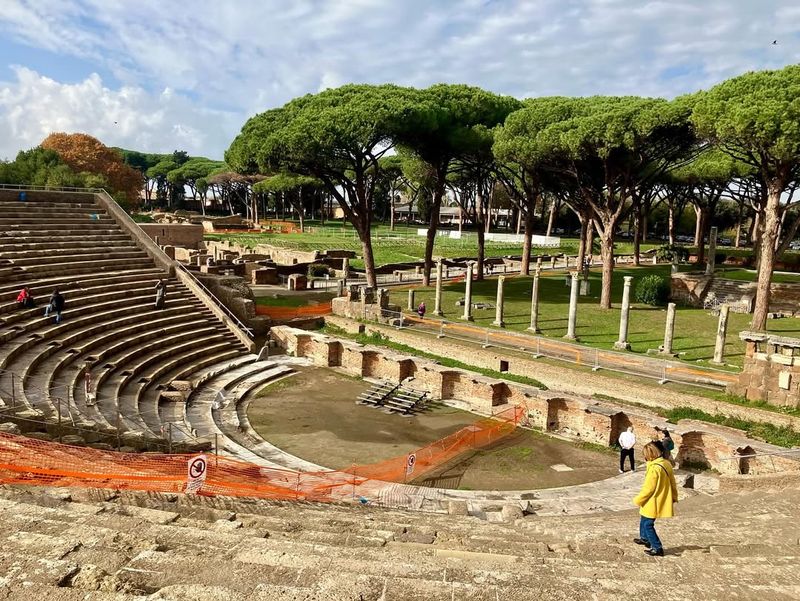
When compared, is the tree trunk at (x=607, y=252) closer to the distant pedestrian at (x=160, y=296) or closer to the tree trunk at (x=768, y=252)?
the tree trunk at (x=768, y=252)

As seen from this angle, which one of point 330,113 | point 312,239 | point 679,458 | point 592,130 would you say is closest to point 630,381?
point 679,458

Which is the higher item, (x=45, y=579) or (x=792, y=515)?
(x=45, y=579)

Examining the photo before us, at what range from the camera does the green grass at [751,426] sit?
14.9 metres

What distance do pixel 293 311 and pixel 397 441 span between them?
14841 mm

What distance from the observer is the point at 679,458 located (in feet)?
51.2

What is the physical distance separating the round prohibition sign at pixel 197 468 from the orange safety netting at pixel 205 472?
0.10m

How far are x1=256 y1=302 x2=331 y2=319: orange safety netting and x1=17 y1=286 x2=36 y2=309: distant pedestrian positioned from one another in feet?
36.7

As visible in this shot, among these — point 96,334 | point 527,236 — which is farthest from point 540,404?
point 527,236

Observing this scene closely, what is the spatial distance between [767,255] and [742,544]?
19636 mm

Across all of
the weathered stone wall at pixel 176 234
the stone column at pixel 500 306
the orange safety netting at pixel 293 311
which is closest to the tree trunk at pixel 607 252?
the stone column at pixel 500 306

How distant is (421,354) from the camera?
23.6 metres

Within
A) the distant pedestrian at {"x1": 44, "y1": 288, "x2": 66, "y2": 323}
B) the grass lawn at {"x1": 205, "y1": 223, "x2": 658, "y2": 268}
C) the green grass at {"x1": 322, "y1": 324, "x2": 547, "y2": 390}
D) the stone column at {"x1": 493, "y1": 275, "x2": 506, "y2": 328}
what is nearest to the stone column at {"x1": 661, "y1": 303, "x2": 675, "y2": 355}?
the green grass at {"x1": 322, "y1": 324, "x2": 547, "y2": 390}

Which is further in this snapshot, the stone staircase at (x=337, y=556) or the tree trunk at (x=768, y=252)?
the tree trunk at (x=768, y=252)

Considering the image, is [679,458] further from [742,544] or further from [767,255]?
[767,255]
